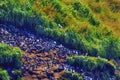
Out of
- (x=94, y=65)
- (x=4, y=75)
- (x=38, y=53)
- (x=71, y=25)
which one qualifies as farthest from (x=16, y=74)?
(x=71, y=25)

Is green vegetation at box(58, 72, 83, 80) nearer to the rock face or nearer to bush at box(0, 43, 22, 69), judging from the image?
the rock face

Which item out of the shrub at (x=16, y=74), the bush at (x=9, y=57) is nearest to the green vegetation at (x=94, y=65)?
the bush at (x=9, y=57)

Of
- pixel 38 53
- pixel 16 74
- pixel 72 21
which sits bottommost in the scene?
pixel 16 74

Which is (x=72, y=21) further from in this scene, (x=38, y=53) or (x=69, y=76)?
Answer: (x=69, y=76)

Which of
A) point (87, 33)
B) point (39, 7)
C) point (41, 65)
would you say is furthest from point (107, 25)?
point (41, 65)

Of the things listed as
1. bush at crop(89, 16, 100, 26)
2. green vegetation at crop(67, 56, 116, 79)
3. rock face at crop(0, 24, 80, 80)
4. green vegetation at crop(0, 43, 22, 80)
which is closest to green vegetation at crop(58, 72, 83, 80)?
rock face at crop(0, 24, 80, 80)

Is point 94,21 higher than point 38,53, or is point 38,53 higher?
point 94,21

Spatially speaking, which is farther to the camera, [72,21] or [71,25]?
[72,21]
